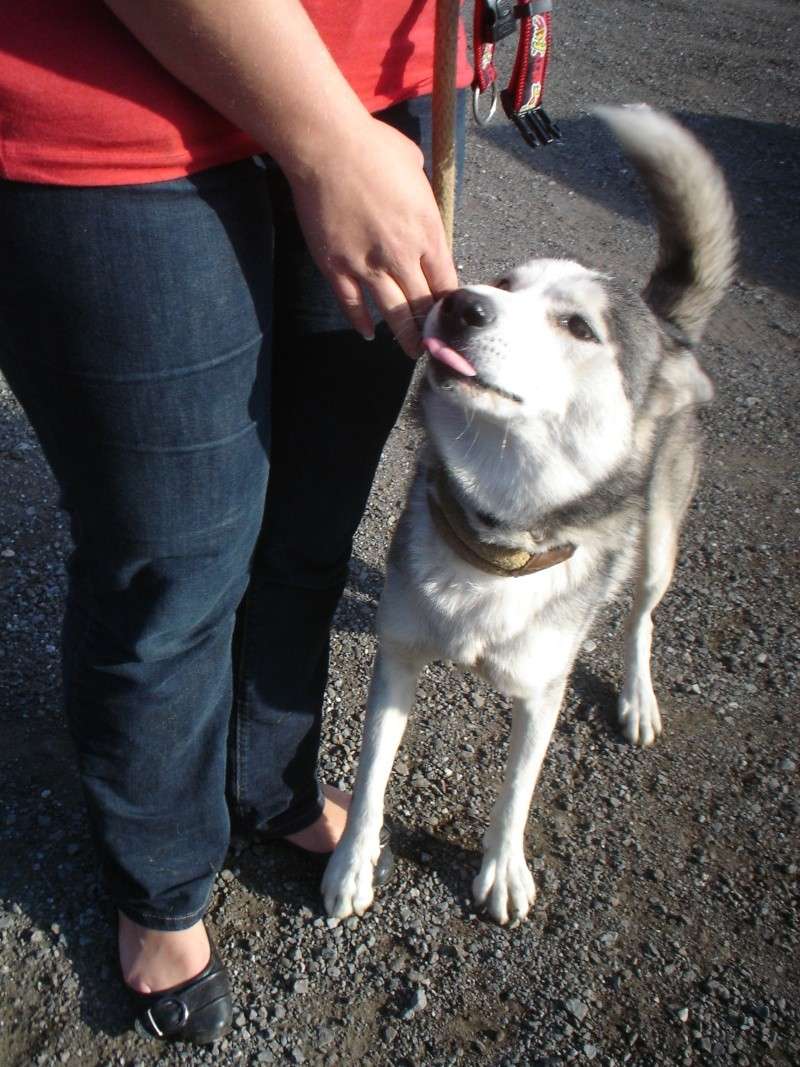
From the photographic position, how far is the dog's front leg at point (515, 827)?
1.91 metres

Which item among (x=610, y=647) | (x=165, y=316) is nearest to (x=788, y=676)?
(x=610, y=647)

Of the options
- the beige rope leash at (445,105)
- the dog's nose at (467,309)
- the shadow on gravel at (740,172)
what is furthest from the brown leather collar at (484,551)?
the shadow on gravel at (740,172)

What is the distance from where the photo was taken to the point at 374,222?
1.08m

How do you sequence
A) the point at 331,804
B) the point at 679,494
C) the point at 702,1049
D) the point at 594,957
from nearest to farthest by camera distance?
the point at 702,1049
the point at 594,957
the point at 331,804
the point at 679,494

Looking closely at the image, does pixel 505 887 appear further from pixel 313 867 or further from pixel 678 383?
pixel 678 383

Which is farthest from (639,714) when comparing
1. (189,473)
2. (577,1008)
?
(189,473)

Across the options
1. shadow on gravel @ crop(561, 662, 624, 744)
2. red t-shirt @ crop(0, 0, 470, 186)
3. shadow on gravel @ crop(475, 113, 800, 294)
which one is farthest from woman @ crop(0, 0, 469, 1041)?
shadow on gravel @ crop(475, 113, 800, 294)

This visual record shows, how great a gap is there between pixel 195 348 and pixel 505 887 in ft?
4.44

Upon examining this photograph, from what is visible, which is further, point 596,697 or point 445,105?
point 596,697

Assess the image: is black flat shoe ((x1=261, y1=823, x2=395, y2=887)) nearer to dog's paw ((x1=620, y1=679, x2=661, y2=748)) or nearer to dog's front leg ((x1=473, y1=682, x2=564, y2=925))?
dog's front leg ((x1=473, y1=682, x2=564, y2=925))

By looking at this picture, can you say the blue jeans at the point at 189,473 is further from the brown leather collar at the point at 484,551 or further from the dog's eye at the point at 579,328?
the dog's eye at the point at 579,328

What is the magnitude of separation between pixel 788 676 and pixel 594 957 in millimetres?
1090

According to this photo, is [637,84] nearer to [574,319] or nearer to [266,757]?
[574,319]

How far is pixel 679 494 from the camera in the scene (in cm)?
238
